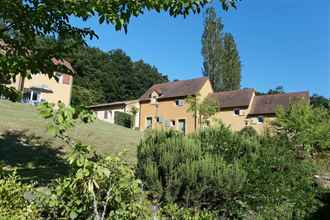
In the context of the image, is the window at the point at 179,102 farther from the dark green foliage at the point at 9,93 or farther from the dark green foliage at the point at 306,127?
the dark green foliage at the point at 9,93

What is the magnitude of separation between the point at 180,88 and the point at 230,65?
19126mm

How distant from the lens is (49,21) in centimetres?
517

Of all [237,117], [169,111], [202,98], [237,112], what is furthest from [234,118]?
[169,111]

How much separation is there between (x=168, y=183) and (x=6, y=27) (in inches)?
164

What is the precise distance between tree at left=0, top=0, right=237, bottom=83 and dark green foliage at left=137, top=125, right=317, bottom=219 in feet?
10.2

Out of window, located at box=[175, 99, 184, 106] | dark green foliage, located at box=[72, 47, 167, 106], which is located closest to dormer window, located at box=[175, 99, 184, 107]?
window, located at box=[175, 99, 184, 106]

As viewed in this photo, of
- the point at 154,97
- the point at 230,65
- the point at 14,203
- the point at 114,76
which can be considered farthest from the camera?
the point at 114,76

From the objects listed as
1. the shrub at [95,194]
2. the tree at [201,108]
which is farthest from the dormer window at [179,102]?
the shrub at [95,194]

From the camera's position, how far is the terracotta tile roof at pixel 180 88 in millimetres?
38375

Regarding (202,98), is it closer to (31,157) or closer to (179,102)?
(179,102)

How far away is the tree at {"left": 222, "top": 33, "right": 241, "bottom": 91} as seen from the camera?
56000mm

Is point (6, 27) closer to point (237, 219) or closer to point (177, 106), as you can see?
point (237, 219)

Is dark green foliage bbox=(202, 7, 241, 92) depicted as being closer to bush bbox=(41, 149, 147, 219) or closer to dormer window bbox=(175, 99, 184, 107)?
dormer window bbox=(175, 99, 184, 107)

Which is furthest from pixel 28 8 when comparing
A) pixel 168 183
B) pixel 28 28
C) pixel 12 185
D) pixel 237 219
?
pixel 237 219
